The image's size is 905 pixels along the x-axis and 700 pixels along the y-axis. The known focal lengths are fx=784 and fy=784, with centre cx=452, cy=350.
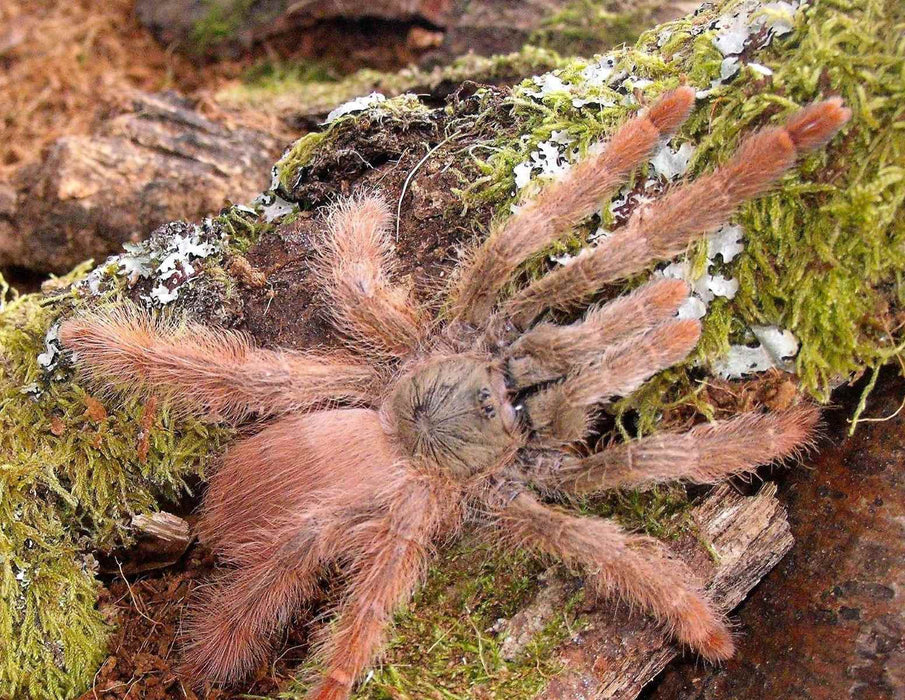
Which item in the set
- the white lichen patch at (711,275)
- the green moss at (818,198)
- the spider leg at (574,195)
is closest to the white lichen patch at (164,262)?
the spider leg at (574,195)

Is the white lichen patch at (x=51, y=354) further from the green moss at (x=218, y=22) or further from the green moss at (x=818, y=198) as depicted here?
the green moss at (x=218, y=22)

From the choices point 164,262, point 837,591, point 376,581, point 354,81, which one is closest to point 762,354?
point 837,591

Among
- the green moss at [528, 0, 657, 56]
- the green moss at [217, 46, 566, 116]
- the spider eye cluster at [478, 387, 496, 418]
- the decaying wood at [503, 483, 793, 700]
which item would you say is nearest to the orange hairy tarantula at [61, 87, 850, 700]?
the spider eye cluster at [478, 387, 496, 418]

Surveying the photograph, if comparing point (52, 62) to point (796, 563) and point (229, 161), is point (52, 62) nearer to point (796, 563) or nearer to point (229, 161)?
point (229, 161)

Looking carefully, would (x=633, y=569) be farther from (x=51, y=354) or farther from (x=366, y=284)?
(x=51, y=354)

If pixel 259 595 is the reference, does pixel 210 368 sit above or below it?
above

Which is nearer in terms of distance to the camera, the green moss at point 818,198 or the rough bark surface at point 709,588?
the green moss at point 818,198

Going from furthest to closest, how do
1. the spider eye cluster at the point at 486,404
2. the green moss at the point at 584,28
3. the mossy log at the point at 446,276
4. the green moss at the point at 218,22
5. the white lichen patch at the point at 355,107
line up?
the green moss at the point at 218,22
the green moss at the point at 584,28
the white lichen patch at the point at 355,107
the spider eye cluster at the point at 486,404
the mossy log at the point at 446,276
